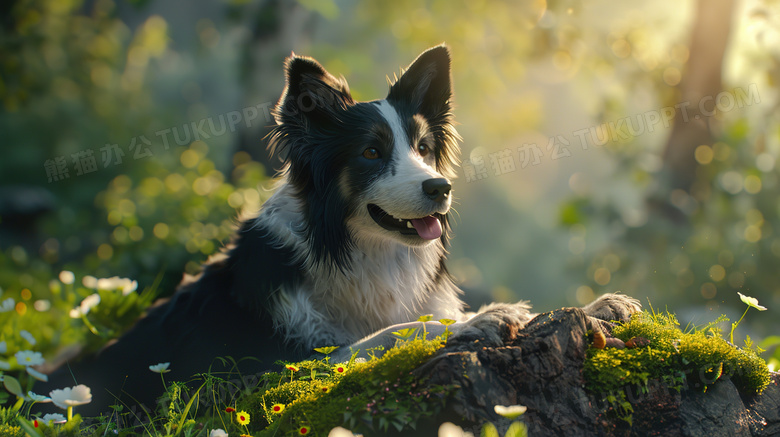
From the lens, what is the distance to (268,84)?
1095cm

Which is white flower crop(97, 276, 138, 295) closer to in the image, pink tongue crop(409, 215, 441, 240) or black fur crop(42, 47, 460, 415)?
black fur crop(42, 47, 460, 415)

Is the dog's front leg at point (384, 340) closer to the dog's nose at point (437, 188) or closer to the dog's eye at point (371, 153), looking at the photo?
the dog's nose at point (437, 188)

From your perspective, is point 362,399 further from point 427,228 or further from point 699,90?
point 699,90

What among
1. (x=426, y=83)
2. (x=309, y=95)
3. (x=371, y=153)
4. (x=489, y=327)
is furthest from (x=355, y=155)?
(x=489, y=327)

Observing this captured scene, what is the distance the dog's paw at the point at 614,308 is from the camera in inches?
113

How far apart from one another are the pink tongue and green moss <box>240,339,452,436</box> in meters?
0.99

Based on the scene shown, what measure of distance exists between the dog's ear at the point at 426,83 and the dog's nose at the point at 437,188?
820 mm

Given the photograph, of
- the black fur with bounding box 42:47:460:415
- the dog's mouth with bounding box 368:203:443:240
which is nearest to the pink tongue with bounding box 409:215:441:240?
the dog's mouth with bounding box 368:203:443:240

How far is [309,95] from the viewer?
11.5 ft

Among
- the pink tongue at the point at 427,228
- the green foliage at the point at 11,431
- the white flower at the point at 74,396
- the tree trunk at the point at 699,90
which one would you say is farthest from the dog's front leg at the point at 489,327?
the tree trunk at the point at 699,90

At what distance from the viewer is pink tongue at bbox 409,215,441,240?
3.32 m

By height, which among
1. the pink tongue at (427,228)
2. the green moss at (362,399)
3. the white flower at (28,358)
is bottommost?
the green moss at (362,399)

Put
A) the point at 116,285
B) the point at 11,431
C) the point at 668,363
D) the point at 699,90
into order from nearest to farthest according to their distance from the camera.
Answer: the point at 668,363 → the point at 11,431 → the point at 116,285 → the point at 699,90

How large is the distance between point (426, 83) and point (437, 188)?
1008mm
